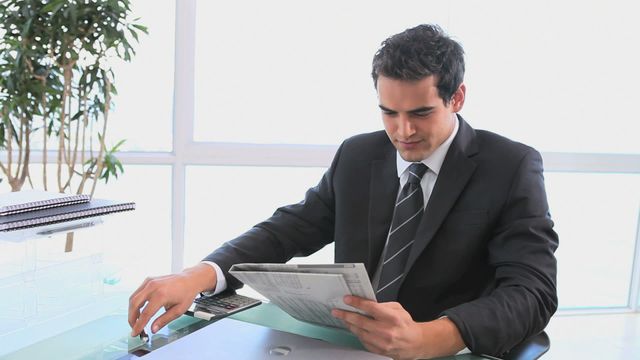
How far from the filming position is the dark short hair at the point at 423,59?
→ 4.74 ft

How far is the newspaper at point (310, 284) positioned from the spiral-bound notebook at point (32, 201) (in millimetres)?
685

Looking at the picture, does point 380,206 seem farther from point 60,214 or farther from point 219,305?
point 60,214

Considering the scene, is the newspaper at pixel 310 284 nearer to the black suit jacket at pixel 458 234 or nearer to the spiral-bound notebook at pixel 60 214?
Result: the black suit jacket at pixel 458 234

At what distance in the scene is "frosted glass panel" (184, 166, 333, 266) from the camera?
3.35 metres

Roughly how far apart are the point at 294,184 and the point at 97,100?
1248 millimetres

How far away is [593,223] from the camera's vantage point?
3791mm

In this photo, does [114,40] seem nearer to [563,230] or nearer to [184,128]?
[184,128]

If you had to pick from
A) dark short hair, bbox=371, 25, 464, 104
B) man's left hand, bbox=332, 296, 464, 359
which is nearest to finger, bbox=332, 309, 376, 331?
man's left hand, bbox=332, 296, 464, 359

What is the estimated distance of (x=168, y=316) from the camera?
120 cm

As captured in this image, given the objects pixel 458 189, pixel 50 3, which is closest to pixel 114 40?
pixel 50 3

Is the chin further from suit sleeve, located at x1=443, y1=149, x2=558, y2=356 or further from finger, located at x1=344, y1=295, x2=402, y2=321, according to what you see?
finger, located at x1=344, y1=295, x2=402, y2=321

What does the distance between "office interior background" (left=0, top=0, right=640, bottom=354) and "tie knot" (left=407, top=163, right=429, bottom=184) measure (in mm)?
1649

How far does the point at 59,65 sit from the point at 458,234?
6.45ft

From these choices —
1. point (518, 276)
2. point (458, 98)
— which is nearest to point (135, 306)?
point (518, 276)
